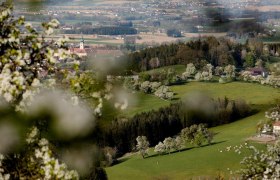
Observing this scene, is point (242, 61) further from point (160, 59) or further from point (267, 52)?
point (160, 59)

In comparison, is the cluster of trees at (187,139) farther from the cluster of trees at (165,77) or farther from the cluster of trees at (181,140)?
the cluster of trees at (165,77)

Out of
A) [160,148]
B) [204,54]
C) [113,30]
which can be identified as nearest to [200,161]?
[160,148]

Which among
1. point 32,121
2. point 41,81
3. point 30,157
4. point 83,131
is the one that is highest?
point 41,81

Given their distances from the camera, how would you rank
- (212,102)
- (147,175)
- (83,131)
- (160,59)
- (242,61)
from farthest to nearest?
(242,61) < (160,59) < (212,102) < (147,175) < (83,131)

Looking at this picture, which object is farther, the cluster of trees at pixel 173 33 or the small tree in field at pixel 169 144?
the cluster of trees at pixel 173 33

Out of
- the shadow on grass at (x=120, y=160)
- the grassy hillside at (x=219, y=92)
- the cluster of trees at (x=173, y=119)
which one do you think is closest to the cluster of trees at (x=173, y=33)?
the grassy hillside at (x=219, y=92)

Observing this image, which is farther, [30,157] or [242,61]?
[242,61]

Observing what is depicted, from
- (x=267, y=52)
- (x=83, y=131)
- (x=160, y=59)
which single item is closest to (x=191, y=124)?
(x=160, y=59)
